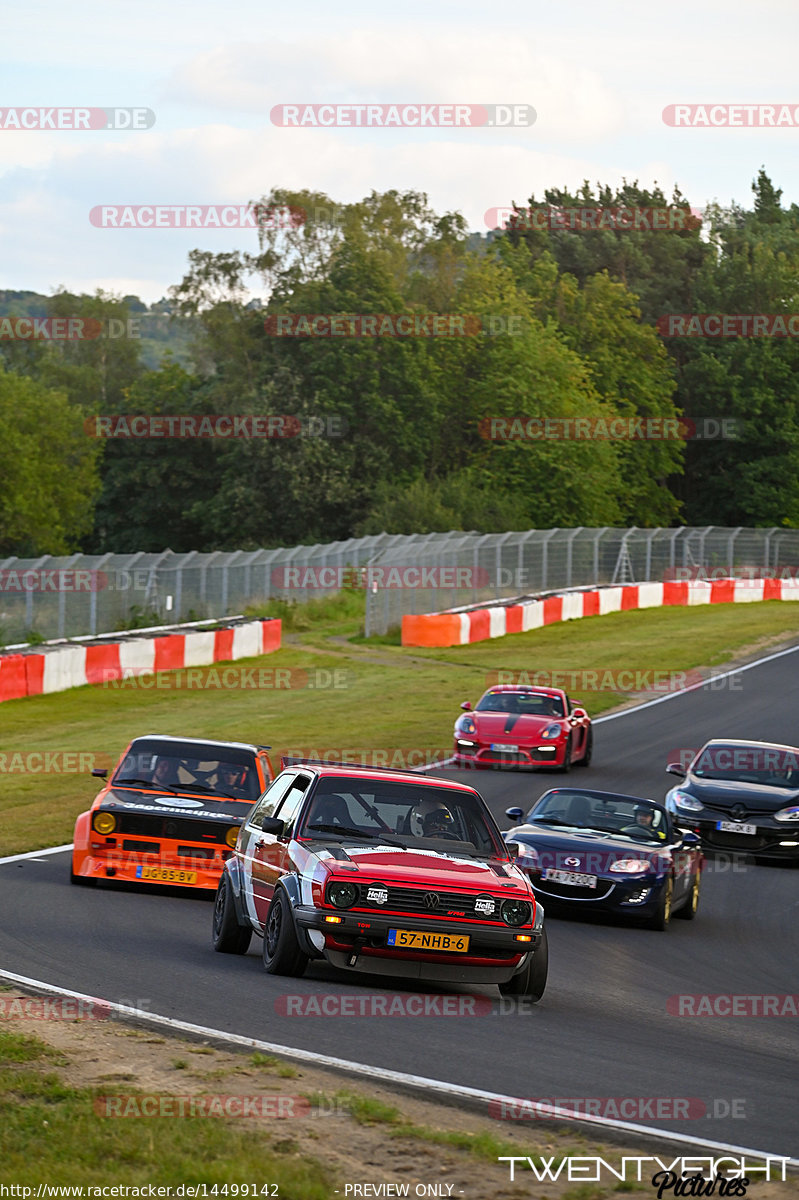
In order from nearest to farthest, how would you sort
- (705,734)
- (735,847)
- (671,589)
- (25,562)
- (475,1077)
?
1. (475,1077)
2. (735,847)
3. (705,734)
4. (25,562)
5. (671,589)

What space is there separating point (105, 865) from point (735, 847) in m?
9.00

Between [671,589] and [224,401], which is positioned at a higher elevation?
[224,401]

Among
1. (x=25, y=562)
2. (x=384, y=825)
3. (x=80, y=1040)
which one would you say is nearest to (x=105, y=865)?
(x=384, y=825)

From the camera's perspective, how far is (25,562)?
3497cm

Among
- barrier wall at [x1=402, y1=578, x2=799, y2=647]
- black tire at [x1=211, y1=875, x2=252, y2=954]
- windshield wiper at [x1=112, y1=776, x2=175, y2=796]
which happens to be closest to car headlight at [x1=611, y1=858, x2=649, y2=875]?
windshield wiper at [x1=112, y1=776, x2=175, y2=796]

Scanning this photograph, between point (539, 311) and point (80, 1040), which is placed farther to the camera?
point (539, 311)

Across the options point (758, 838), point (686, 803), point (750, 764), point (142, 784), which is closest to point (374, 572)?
point (750, 764)

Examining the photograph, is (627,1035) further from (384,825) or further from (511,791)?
(511,791)

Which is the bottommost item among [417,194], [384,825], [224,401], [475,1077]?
[475,1077]

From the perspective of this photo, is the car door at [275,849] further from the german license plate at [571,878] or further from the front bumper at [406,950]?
the german license plate at [571,878]

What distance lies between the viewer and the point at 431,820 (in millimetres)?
11055

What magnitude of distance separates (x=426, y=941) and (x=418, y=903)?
0.79 ft

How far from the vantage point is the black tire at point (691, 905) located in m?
16.2

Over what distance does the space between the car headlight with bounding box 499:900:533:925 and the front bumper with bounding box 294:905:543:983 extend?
45 mm
